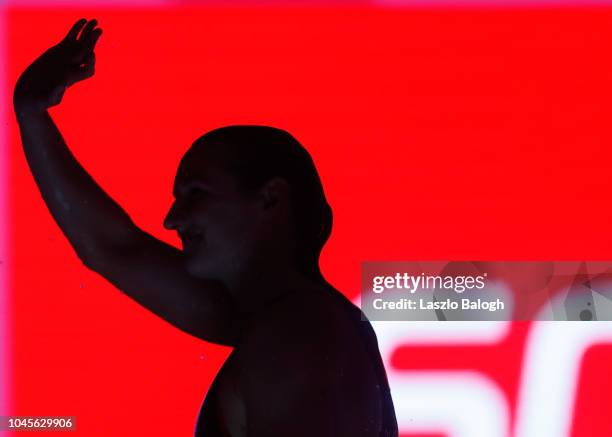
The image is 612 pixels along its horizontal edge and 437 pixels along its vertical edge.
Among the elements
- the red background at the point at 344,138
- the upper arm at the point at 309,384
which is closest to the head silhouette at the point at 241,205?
the upper arm at the point at 309,384

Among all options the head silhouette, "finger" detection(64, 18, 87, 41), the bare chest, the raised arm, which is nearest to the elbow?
the raised arm

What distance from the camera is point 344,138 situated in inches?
86.2

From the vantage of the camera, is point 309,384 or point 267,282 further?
point 267,282

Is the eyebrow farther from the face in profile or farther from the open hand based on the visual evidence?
the open hand

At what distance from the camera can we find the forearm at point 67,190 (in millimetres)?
1874

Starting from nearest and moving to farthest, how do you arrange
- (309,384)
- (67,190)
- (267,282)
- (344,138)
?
(309,384)
(267,282)
(67,190)
(344,138)

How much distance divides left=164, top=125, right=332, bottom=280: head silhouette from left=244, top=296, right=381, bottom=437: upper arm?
0.20 metres

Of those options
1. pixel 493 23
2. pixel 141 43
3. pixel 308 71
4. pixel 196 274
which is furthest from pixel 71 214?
pixel 493 23

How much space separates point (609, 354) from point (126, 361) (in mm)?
1120

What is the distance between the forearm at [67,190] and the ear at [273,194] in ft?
1.44

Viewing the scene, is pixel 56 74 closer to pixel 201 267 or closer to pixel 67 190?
pixel 67 190

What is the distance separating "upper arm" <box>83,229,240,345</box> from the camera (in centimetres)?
187

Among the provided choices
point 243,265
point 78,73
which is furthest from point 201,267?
point 78,73

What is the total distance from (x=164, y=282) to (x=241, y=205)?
0.38 meters
